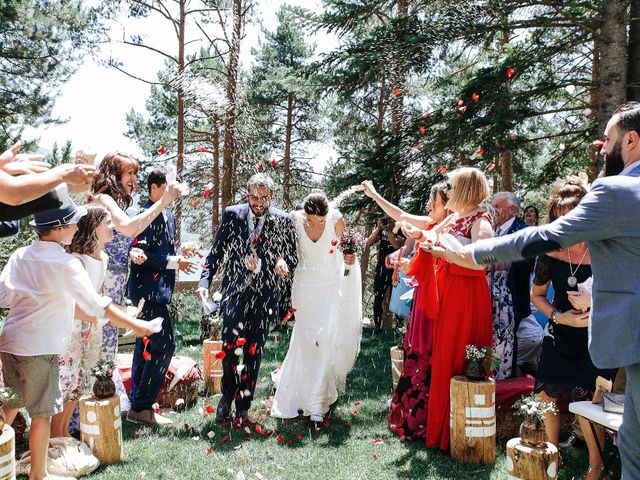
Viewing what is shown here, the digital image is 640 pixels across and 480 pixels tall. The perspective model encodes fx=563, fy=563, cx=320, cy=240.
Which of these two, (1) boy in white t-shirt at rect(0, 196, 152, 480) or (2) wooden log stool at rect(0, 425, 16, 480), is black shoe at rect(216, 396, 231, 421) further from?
(2) wooden log stool at rect(0, 425, 16, 480)

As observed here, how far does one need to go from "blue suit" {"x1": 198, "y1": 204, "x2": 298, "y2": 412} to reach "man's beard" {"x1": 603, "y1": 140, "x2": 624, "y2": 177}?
2720mm

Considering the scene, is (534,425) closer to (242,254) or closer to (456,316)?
(456,316)

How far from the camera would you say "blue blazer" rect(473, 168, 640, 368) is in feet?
7.50

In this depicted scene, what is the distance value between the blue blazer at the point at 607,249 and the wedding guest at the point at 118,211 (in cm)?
252

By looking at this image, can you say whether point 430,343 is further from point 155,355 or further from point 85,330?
point 85,330

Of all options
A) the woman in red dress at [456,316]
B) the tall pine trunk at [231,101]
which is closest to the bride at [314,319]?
the woman in red dress at [456,316]

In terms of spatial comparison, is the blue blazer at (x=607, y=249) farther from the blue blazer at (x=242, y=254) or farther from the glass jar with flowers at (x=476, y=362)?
the blue blazer at (x=242, y=254)

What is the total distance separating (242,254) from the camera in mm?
4668

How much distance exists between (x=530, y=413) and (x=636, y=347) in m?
1.12

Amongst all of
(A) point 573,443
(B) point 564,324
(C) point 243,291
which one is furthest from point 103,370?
(A) point 573,443

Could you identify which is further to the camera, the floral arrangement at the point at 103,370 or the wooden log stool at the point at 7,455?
the floral arrangement at the point at 103,370

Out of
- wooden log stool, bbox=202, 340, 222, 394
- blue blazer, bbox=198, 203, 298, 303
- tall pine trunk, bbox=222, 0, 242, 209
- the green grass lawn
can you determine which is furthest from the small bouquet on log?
tall pine trunk, bbox=222, 0, 242, 209

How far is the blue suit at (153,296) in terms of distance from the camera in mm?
4594

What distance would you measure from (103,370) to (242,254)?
1389 millimetres
